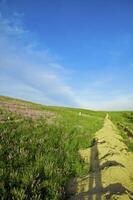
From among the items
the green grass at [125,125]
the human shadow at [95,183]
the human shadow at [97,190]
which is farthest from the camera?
the green grass at [125,125]

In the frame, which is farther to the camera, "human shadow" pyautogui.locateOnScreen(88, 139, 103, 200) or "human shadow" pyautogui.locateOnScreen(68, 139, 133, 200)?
"human shadow" pyautogui.locateOnScreen(88, 139, 103, 200)

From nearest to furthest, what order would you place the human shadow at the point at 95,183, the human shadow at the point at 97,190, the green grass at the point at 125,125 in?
the human shadow at the point at 97,190 < the human shadow at the point at 95,183 < the green grass at the point at 125,125

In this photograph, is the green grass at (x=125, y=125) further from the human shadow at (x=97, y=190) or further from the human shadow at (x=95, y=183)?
the human shadow at (x=97, y=190)

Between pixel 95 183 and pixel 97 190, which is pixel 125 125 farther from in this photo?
pixel 97 190

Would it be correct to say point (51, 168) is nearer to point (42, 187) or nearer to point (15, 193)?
point (42, 187)

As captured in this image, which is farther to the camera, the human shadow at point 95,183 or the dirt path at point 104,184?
the human shadow at point 95,183

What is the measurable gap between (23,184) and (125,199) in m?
2.54

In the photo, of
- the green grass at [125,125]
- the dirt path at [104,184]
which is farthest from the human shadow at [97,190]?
the green grass at [125,125]

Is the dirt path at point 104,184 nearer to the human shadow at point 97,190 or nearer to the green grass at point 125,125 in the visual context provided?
the human shadow at point 97,190

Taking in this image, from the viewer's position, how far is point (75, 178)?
25.2 ft

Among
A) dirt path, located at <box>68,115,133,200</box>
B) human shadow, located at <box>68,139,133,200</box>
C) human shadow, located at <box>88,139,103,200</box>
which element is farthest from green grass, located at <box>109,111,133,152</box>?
human shadow, located at <box>68,139,133,200</box>

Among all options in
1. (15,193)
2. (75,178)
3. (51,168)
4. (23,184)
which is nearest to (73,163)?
(75,178)

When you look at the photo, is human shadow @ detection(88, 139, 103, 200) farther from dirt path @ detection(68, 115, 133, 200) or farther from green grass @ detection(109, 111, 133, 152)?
green grass @ detection(109, 111, 133, 152)

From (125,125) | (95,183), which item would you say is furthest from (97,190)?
(125,125)
